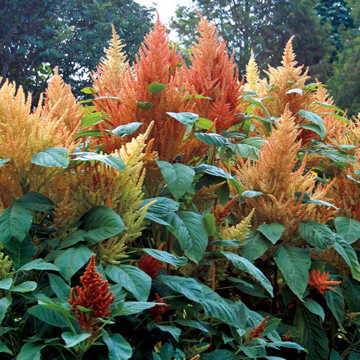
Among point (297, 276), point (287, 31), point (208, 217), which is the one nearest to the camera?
point (208, 217)

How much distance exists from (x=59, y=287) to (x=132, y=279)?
201 millimetres

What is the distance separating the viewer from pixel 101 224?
1469 mm

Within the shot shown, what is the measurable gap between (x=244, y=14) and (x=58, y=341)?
2508 cm

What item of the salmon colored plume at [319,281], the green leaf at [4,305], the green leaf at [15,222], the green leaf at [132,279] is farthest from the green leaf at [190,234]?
the salmon colored plume at [319,281]

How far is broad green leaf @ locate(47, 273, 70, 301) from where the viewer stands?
1.34 m

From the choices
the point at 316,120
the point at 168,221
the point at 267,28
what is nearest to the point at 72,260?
the point at 168,221

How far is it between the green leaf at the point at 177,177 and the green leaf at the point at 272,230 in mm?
497

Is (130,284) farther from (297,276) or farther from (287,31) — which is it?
(287,31)

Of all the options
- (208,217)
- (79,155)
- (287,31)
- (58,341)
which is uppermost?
(287,31)

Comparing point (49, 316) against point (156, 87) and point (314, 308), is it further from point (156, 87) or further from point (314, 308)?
point (314, 308)

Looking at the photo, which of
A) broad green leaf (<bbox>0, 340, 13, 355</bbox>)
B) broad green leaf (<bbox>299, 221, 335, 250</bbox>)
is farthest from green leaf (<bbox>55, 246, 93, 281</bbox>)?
broad green leaf (<bbox>299, 221, 335, 250</bbox>)

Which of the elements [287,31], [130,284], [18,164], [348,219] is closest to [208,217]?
[130,284]

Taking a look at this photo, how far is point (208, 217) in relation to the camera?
1.80 metres

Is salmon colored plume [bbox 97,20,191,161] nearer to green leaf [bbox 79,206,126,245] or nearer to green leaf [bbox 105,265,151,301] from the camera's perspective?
green leaf [bbox 79,206,126,245]
